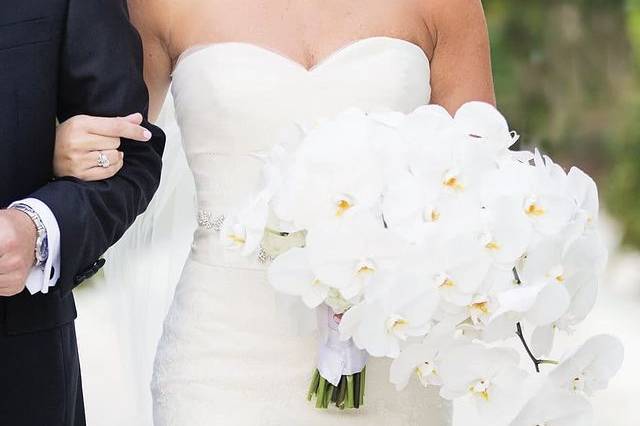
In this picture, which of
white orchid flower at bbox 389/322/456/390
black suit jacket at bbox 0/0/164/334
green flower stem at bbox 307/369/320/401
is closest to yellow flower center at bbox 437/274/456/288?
white orchid flower at bbox 389/322/456/390

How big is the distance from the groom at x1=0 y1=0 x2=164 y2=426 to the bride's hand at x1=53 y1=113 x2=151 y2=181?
0.03ft

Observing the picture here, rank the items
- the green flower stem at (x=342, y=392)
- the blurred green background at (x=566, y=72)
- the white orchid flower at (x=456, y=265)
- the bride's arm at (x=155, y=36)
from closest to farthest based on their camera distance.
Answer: the white orchid flower at (x=456, y=265) → the green flower stem at (x=342, y=392) → the bride's arm at (x=155, y=36) → the blurred green background at (x=566, y=72)

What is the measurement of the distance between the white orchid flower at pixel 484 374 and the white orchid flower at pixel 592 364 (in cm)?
8

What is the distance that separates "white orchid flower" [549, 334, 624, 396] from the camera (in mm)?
2135

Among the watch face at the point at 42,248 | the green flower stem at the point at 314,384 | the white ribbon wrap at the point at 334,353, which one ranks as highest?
the watch face at the point at 42,248

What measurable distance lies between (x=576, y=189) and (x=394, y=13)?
0.81m

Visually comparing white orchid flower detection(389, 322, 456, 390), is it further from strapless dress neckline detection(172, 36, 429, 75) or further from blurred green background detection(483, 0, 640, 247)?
blurred green background detection(483, 0, 640, 247)

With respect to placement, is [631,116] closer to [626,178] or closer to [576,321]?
[626,178]

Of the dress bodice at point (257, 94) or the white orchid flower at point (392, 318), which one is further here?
the dress bodice at point (257, 94)

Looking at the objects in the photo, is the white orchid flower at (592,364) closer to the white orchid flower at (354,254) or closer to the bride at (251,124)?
the white orchid flower at (354,254)

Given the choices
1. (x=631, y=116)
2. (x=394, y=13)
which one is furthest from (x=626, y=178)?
(x=394, y=13)

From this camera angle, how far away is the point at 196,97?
268 cm

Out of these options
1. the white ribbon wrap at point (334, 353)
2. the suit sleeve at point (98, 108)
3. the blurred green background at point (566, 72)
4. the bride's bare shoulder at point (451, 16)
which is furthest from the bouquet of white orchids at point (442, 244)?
the blurred green background at point (566, 72)

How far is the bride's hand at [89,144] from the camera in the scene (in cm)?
234
